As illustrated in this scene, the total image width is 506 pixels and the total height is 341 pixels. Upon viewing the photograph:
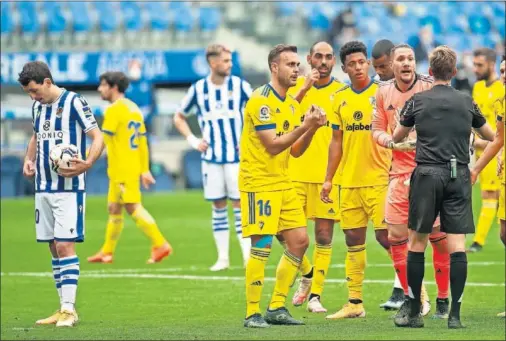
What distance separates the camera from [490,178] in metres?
15.9

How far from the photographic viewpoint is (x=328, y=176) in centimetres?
1054

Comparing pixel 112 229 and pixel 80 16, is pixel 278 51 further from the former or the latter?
pixel 80 16

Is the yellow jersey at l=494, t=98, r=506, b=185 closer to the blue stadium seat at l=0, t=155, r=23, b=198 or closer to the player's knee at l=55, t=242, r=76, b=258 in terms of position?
the player's knee at l=55, t=242, r=76, b=258

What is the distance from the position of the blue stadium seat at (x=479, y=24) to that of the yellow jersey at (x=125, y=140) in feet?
79.1

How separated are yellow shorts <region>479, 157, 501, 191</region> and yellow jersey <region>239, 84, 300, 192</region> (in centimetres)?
651

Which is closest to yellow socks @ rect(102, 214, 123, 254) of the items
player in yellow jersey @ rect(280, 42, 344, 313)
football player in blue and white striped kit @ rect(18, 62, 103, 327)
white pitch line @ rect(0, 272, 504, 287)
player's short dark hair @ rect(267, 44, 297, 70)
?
white pitch line @ rect(0, 272, 504, 287)

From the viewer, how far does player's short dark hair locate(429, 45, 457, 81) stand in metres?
8.90

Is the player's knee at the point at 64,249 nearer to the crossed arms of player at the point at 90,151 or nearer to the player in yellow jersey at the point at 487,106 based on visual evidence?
the crossed arms of player at the point at 90,151

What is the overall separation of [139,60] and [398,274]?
19.8 meters

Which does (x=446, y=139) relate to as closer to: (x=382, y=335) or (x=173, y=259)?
(x=382, y=335)

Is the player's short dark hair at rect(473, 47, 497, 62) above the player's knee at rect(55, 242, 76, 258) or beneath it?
above

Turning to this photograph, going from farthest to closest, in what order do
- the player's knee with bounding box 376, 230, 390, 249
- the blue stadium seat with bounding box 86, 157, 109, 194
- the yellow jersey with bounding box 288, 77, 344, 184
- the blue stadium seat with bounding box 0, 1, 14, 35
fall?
the blue stadium seat with bounding box 0, 1, 14, 35 → the blue stadium seat with bounding box 86, 157, 109, 194 → the yellow jersey with bounding box 288, 77, 344, 184 → the player's knee with bounding box 376, 230, 390, 249

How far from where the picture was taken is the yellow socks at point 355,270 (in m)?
10.5

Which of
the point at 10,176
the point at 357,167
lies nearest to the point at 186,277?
the point at 357,167
